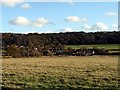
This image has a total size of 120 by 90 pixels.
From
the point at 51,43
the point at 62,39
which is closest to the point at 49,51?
the point at 51,43

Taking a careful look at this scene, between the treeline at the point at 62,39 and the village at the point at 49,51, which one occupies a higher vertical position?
the treeline at the point at 62,39

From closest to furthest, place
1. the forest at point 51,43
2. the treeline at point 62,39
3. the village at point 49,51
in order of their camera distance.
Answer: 1. the treeline at point 62,39
2. the forest at point 51,43
3. the village at point 49,51

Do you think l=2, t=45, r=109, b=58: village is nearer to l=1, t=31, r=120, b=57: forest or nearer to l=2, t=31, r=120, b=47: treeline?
l=1, t=31, r=120, b=57: forest

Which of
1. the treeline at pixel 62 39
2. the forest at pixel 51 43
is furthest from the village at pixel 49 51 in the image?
the treeline at pixel 62 39

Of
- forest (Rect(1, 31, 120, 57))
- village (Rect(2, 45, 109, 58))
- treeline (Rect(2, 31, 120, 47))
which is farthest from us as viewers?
village (Rect(2, 45, 109, 58))

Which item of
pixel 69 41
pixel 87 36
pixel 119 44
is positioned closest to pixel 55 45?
pixel 69 41

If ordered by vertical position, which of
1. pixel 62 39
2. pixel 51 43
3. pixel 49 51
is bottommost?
pixel 49 51

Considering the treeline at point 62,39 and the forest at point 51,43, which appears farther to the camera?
the forest at point 51,43

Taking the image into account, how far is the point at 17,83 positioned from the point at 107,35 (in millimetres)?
44478

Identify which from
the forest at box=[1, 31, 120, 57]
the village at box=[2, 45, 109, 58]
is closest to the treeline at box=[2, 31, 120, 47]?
the forest at box=[1, 31, 120, 57]

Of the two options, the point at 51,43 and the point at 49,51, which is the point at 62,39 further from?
the point at 49,51

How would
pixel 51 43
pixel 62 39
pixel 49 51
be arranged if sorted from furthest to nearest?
pixel 49 51
pixel 62 39
pixel 51 43

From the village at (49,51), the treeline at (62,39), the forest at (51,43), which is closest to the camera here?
the treeline at (62,39)

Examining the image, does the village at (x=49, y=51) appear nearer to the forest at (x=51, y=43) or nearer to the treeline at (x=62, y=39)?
the forest at (x=51, y=43)
